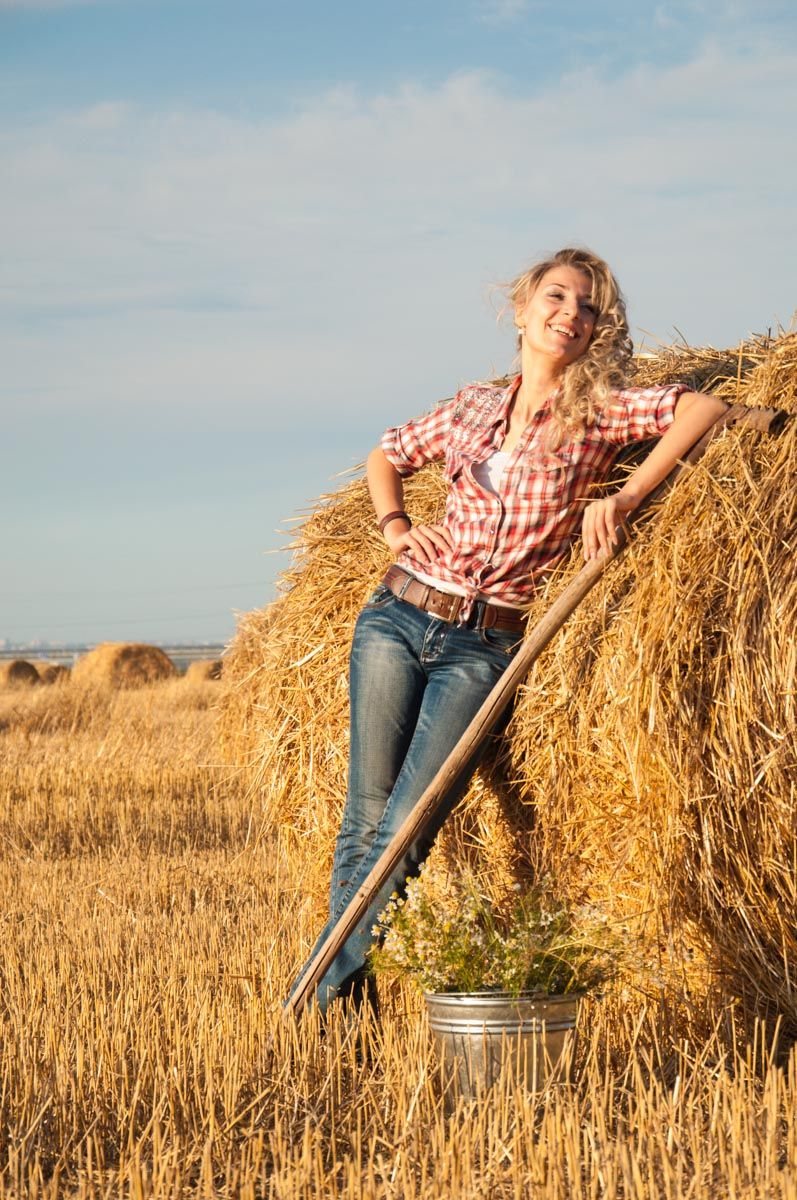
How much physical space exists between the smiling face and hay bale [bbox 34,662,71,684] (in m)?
15.7

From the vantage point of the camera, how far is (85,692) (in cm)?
1523

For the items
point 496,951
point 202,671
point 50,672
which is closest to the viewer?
point 496,951

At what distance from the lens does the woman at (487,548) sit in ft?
12.7

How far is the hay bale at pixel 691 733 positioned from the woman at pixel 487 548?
137mm

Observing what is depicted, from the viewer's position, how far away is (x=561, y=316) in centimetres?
402

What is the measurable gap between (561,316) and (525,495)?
1.77 feet

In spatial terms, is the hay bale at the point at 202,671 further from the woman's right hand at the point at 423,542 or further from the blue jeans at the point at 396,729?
the blue jeans at the point at 396,729

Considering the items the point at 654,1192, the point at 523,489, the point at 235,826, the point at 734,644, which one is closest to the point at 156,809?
the point at 235,826

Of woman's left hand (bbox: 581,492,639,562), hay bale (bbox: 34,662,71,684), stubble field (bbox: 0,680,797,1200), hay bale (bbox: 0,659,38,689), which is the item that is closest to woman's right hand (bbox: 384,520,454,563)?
woman's left hand (bbox: 581,492,639,562)

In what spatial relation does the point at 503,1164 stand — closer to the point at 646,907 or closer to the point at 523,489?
the point at 646,907

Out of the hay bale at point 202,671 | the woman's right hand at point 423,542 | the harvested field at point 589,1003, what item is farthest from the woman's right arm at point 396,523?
the hay bale at point 202,671

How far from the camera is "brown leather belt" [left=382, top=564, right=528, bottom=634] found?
3.98 m

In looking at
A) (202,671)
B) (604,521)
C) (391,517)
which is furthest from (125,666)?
(604,521)

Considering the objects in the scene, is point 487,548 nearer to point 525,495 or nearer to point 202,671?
point 525,495
